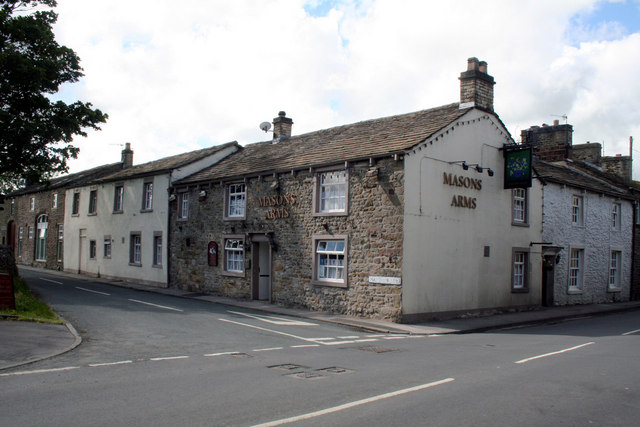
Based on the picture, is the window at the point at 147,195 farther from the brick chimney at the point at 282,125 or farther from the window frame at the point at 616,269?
the window frame at the point at 616,269

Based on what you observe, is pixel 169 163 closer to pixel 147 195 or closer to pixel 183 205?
pixel 147 195

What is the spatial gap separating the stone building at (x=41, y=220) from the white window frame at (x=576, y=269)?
30653 millimetres

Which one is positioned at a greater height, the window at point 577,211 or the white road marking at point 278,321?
the window at point 577,211

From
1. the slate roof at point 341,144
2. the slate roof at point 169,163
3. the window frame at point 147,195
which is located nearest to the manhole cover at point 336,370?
the slate roof at point 341,144

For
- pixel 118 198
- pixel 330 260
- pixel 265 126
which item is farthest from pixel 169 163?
pixel 330 260

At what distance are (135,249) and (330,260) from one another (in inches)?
621

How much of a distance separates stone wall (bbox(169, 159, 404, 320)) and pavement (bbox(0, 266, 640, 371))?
2.00ft

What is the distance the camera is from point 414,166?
668 inches

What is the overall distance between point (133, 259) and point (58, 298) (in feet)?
34.0

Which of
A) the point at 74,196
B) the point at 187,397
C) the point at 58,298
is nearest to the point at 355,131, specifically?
the point at 58,298

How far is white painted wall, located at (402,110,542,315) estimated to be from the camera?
55.5ft

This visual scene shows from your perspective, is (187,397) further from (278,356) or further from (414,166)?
(414,166)

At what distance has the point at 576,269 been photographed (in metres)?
25.7

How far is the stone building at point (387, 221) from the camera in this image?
1698 cm
